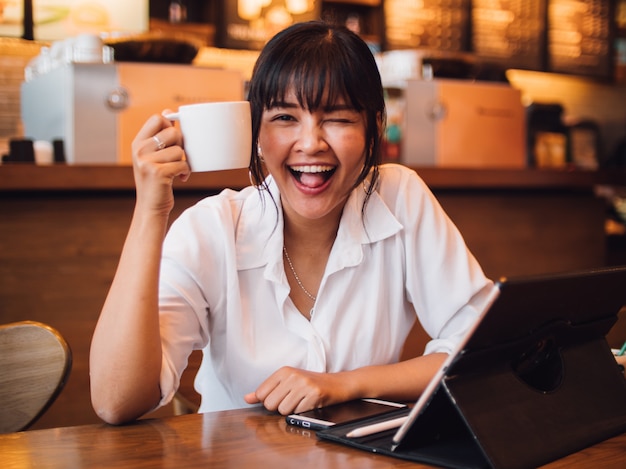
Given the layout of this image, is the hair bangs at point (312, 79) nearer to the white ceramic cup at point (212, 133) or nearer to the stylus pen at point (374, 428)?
the white ceramic cup at point (212, 133)

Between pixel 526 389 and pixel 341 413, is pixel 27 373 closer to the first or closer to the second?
pixel 341 413

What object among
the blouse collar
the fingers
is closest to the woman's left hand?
the fingers

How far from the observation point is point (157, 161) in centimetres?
112

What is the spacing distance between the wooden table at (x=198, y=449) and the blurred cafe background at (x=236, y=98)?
1.58 ft

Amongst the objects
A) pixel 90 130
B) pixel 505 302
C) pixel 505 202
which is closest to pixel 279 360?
pixel 505 302

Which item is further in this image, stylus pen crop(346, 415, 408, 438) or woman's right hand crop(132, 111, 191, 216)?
woman's right hand crop(132, 111, 191, 216)

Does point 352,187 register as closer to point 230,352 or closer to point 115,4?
point 230,352

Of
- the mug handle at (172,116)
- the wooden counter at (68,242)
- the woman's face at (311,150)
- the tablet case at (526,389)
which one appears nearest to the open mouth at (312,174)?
the woman's face at (311,150)

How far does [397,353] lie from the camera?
1.49 meters

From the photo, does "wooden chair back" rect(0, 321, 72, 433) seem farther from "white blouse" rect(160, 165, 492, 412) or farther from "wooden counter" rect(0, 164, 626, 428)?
"wooden counter" rect(0, 164, 626, 428)

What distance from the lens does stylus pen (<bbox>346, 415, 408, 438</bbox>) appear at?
3.09ft

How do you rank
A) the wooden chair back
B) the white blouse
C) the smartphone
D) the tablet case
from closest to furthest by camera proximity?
the tablet case
the smartphone
the wooden chair back
the white blouse

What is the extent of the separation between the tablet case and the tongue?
456 mm

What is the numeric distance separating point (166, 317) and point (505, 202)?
199 centimetres
